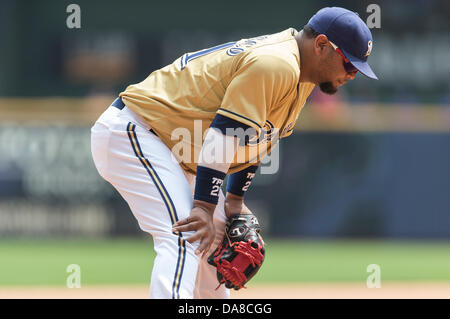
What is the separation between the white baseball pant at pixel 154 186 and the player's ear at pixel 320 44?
0.76 metres

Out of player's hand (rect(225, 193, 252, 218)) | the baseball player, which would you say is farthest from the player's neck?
player's hand (rect(225, 193, 252, 218))

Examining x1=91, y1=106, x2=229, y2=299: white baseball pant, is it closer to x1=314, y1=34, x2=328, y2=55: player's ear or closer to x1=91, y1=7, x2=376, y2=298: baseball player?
x1=91, y1=7, x2=376, y2=298: baseball player

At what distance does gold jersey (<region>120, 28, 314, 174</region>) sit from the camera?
2.95 metres

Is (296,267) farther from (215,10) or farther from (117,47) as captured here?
(215,10)

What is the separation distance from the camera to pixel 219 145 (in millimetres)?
2961

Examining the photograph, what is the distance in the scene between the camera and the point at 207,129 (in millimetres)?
3193

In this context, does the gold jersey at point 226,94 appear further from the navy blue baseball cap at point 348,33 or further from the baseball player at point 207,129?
the navy blue baseball cap at point 348,33

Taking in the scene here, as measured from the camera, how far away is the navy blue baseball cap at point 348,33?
315 centimetres

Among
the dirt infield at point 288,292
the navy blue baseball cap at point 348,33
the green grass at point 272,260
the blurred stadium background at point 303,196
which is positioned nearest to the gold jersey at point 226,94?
the navy blue baseball cap at point 348,33

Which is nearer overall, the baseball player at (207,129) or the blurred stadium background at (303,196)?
the baseball player at (207,129)

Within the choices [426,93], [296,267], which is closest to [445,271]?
[296,267]

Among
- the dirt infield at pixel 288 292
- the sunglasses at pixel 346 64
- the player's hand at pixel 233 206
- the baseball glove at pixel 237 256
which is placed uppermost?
the sunglasses at pixel 346 64

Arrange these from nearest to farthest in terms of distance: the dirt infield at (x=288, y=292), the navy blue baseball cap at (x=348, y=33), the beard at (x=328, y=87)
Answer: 1. the navy blue baseball cap at (x=348, y=33)
2. the beard at (x=328, y=87)
3. the dirt infield at (x=288, y=292)

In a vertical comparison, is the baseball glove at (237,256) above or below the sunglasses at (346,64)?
below
